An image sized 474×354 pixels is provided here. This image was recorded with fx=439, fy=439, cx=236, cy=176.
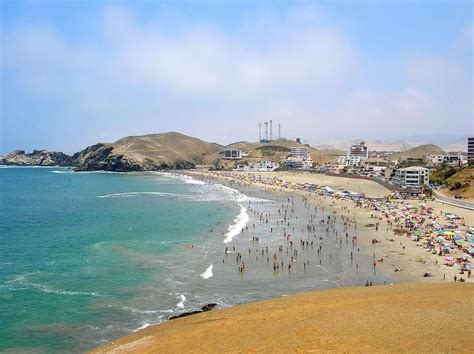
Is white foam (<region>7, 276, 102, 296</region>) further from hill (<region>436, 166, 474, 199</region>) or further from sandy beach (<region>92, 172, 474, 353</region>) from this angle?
hill (<region>436, 166, 474, 199</region>)

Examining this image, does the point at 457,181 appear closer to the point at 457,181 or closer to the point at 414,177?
the point at 457,181

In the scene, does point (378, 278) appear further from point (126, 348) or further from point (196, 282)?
point (126, 348)

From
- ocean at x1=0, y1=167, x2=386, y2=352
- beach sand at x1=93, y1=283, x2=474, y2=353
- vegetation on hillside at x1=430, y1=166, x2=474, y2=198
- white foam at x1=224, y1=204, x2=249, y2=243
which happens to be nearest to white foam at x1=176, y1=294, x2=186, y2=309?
ocean at x1=0, y1=167, x2=386, y2=352

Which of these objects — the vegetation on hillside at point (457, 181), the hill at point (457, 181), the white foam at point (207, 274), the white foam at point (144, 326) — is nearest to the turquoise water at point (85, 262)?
the white foam at point (144, 326)

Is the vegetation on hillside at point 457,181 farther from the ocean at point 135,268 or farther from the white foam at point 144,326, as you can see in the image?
the white foam at point 144,326

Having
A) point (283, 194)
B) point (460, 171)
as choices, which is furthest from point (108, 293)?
point (460, 171)
